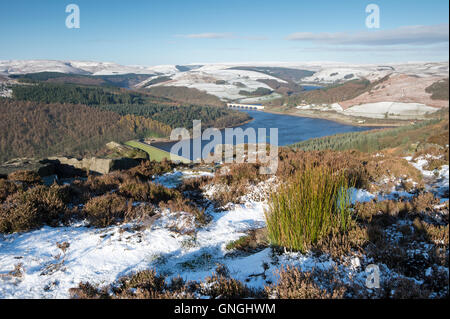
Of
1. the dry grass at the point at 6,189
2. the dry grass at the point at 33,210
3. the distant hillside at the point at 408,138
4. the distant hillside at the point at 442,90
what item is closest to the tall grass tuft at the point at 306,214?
the distant hillside at the point at 442,90

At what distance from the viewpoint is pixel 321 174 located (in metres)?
3.71

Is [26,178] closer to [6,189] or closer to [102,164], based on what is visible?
[6,189]

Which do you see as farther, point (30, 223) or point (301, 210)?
point (30, 223)

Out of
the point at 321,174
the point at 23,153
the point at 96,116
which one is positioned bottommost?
the point at 23,153

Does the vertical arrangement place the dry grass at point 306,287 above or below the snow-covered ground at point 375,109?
below

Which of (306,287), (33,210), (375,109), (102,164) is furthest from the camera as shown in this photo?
(375,109)

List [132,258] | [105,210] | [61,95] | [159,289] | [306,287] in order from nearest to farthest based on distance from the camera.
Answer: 1. [306,287]
2. [159,289]
3. [132,258]
4. [105,210]
5. [61,95]

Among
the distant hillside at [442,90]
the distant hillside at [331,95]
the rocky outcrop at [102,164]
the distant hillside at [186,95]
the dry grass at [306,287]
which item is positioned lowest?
the dry grass at [306,287]

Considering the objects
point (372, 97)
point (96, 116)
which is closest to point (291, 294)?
point (372, 97)

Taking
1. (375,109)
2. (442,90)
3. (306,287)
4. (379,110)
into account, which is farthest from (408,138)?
(375,109)

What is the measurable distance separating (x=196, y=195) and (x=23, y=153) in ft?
199

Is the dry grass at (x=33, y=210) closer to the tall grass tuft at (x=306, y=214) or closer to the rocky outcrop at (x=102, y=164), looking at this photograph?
the tall grass tuft at (x=306, y=214)

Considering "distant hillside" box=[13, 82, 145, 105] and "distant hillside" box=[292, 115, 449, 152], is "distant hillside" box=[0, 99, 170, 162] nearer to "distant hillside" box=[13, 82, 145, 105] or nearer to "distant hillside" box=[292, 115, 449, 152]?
"distant hillside" box=[13, 82, 145, 105]
